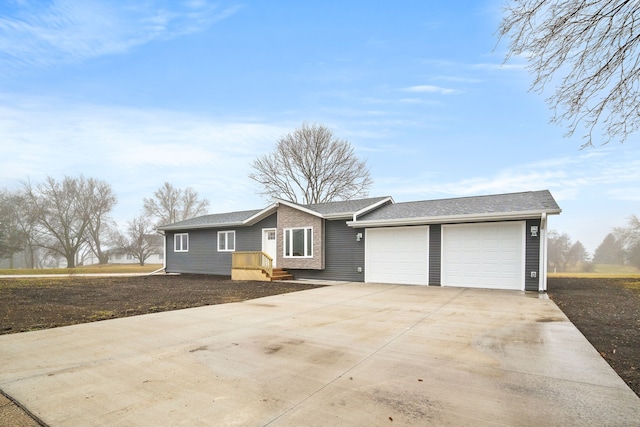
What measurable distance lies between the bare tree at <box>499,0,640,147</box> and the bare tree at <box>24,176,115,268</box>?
1646 inches

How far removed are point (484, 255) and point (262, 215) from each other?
10.0 m

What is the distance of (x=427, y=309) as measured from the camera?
7430mm

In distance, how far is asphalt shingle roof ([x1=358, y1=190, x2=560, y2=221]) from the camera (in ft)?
35.6

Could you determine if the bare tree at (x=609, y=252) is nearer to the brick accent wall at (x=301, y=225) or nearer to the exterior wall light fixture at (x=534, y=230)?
the exterior wall light fixture at (x=534, y=230)

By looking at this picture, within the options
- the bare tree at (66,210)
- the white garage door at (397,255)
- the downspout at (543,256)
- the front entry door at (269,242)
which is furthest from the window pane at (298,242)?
the bare tree at (66,210)

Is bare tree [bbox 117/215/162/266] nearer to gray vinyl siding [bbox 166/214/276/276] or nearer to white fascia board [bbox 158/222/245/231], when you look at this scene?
gray vinyl siding [bbox 166/214/276/276]

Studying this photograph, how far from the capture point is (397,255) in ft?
42.5

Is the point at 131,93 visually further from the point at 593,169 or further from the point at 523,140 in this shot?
the point at 593,169

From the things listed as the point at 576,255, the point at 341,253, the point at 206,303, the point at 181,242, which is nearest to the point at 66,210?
the point at 181,242

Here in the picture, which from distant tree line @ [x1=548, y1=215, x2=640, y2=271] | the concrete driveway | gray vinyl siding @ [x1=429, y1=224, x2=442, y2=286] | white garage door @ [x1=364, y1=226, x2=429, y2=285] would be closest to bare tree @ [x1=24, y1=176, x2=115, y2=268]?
white garage door @ [x1=364, y1=226, x2=429, y2=285]

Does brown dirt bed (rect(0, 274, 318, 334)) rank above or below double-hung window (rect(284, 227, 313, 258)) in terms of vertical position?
below

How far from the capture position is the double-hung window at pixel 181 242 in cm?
2031

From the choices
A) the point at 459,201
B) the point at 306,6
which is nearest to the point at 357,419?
the point at 306,6

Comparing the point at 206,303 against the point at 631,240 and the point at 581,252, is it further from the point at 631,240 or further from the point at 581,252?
the point at 581,252
